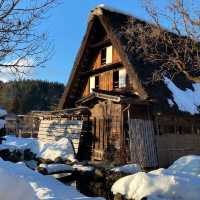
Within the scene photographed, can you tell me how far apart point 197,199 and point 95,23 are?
1374 centimetres

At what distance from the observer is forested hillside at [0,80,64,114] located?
49.0 m

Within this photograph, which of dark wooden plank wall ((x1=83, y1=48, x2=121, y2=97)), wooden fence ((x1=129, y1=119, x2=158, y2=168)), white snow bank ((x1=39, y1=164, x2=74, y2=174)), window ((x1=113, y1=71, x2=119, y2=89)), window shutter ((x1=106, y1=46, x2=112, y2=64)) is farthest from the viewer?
window shutter ((x1=106, y1=46, x2=112, y2=64))

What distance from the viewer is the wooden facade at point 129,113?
15562mm

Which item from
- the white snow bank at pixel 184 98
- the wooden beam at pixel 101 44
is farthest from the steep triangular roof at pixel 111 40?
the white snow bank at pixel 184 98

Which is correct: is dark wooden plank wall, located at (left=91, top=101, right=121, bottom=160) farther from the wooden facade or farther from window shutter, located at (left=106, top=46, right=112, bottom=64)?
window shutter, located at (left=106, top=46, right=112, bottom=64)

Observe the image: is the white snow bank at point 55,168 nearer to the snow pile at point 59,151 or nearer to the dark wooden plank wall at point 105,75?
the snow pile at point 59,151

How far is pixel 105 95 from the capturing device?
52.4 ft

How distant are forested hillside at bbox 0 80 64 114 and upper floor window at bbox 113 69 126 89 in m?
26.6

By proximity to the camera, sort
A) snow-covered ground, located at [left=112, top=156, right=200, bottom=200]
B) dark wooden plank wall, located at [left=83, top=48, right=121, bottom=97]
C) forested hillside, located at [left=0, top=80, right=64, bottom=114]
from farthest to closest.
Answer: forested hillside, located at [left=0, top=80, right=64, bottom=114] < dark wooden plank wall, located at [left=83, top=48, right=121, bottom=97] < snow-covered ground, located at [left=112, top=156, right=200, bottom=200]

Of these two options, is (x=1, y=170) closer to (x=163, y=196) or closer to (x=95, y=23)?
(x=163, y=196)

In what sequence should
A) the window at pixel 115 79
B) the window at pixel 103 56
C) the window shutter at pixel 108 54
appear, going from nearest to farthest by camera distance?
the window at pixel 115 79 < the window shutter at pixel 108 54 < the window at pixel 103 56

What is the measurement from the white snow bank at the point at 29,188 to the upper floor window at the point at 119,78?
327 inches

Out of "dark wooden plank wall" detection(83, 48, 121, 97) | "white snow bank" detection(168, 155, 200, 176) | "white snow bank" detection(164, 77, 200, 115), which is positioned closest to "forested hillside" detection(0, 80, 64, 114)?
"dark wooden plank wall" detection(83, 48, 121, 97)

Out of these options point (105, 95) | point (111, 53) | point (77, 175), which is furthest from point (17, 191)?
point (111, 53)
